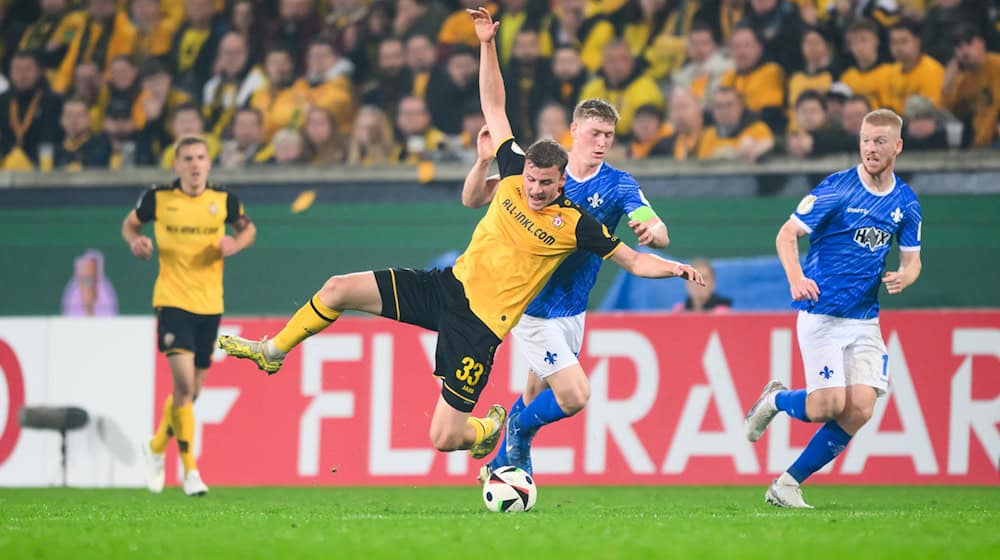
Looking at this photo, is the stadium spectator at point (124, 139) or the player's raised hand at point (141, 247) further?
the stadium spectator at point (124, 139)

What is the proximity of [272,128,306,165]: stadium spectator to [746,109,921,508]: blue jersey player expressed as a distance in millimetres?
7135

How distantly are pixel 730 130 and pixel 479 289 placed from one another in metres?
6.16

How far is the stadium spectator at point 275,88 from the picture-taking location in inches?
593

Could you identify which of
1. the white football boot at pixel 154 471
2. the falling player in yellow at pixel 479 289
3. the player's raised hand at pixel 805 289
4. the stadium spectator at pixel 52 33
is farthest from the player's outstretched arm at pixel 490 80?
the stadium spectator at pixel 52 33

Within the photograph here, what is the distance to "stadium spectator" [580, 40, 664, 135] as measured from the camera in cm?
1407

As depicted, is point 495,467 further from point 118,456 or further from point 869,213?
point 118,456

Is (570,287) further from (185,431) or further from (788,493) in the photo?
(185,431)

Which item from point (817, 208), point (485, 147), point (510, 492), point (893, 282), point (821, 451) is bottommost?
point (510, 492)

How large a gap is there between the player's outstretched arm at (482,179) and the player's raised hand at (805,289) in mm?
1799

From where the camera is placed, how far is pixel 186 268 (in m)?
10.8

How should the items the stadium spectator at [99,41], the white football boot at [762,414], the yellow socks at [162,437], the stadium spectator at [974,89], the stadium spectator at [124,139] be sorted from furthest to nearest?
the stadium spectator at [99,41]
the stadium spectator at [124,139]
the stadium spectator at [974,89]
the yellow socks at [162,437]
the white football boot at [762,414]

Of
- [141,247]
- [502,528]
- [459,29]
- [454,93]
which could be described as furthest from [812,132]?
[502,528]

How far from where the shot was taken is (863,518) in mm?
7574

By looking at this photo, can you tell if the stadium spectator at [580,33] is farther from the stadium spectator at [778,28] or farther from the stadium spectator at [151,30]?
the stadium spectator at [151,30]
